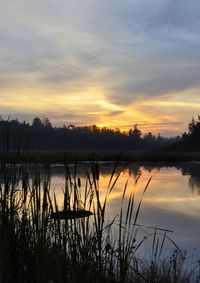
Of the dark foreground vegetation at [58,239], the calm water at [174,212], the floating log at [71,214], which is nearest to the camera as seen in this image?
the dark foreground vegetation at [58,239]

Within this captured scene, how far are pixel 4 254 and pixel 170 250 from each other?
15.7ft

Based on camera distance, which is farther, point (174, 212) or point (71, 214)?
point (174, 212)

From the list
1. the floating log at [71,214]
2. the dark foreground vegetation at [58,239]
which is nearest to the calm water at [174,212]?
the dark foreground vegetation at [58,239]

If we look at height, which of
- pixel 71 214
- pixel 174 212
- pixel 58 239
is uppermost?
pixel 71 214

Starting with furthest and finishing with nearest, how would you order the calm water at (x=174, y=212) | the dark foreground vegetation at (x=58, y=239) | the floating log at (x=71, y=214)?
the calm water at (x=174, y=212)
the floating log at (x=71, y=214)
the dark foreground vegetation at (x=58, y=239)

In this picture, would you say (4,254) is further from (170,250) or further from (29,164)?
(170,250)

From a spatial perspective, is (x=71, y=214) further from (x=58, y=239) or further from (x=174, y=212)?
(x=174, y=212)

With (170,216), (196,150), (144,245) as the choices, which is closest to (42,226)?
(144,245)

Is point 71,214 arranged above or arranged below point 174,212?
above

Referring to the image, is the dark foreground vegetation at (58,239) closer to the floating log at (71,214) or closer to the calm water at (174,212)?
the floating log at (71,214)

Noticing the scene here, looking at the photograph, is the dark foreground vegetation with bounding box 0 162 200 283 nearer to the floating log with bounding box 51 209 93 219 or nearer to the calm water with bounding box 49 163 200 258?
the floating log with bounding box 51 209 93 219

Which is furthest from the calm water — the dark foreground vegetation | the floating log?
the floating log

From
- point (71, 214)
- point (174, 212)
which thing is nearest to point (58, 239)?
point (71, 214)

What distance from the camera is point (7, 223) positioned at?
4184mm
